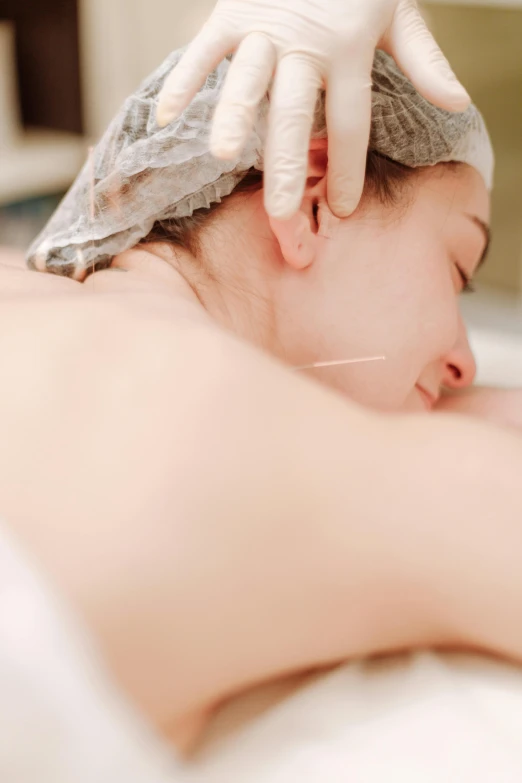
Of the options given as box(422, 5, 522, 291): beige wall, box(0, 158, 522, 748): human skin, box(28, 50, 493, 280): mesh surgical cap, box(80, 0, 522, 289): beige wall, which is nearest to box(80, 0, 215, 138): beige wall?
box(80, 0, 522, 289): beige wall

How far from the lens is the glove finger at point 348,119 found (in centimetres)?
61

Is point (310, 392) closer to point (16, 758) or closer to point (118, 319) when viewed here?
point (118, 319)

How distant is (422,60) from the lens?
618 millimetres

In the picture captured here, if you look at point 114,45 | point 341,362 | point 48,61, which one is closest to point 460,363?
point 341,362

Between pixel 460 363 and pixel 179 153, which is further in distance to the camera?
pixel 460 363

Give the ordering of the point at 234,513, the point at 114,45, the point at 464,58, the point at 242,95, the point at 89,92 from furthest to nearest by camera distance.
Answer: the point at 89,92 < the point at 114,45 < the point at 464,58 < the point at 242,95 < the point at 234,513

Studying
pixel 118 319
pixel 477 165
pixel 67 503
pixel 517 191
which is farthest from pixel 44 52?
pixel 67 503

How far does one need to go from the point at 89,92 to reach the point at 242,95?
4.23 ft

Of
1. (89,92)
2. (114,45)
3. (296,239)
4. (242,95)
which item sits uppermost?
(242,95)

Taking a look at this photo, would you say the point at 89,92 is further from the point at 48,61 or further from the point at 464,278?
the point at 464,278

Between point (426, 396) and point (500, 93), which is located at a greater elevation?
point (500, 93)

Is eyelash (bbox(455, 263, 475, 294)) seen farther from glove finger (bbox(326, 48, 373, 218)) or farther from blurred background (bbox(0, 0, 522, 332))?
blurred background (bbox(0, 0, 522, 332))

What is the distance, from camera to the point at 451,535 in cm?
45

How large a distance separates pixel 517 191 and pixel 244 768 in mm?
1049
